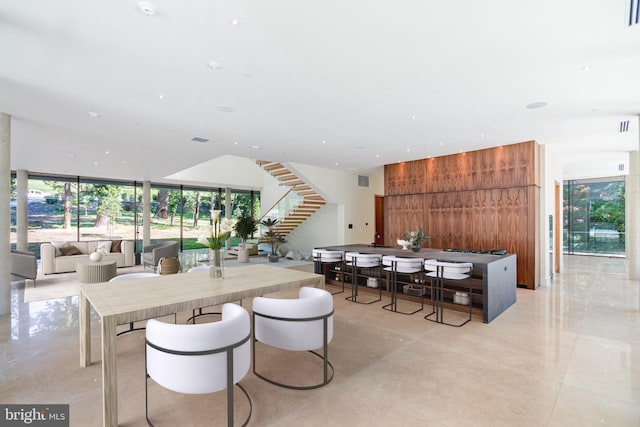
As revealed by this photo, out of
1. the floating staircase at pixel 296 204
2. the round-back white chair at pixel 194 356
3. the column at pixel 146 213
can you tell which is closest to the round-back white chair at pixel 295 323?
the round-back white chair at pixel 194 356

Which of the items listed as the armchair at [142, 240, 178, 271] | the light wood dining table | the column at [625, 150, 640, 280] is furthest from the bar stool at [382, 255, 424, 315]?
the column at [625, 150, 640, 280]

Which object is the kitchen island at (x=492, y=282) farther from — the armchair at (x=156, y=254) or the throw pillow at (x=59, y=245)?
the throw pillow at (x=59, y=245)

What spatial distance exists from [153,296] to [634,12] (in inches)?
185

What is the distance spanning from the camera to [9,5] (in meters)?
2.49

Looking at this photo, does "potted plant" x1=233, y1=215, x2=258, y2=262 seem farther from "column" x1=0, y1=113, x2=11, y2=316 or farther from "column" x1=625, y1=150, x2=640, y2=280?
"column" x1=625, y1=150, x2=640, y2=280

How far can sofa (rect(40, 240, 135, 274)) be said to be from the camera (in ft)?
27.3

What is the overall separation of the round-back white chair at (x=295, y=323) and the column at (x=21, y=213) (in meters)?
10.5

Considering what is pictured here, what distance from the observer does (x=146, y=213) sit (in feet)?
39.7

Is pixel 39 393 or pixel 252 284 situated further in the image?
pixel 252 284

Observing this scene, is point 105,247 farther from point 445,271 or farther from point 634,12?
point 634,12

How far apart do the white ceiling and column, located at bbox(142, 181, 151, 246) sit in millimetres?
5344

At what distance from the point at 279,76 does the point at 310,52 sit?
27.2 inches

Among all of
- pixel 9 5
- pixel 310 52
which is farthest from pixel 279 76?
pixel 9 5

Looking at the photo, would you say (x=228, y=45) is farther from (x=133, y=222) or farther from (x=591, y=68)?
(x=133, y=222)
